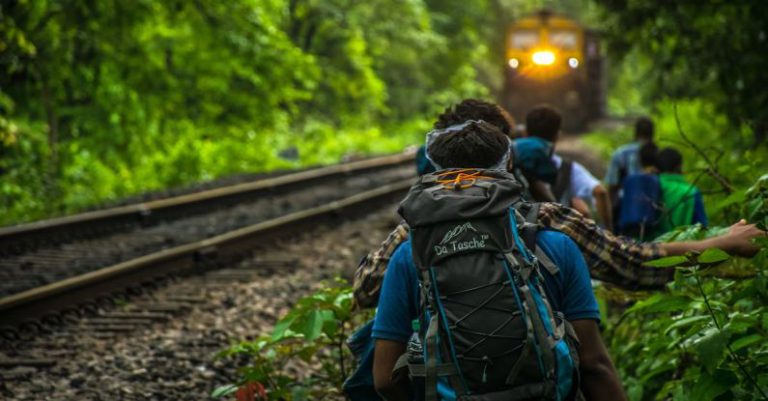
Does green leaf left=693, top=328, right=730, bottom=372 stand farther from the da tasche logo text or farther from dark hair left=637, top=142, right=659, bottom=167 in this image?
dark hair left=637, top=142, right=659, bottom=167

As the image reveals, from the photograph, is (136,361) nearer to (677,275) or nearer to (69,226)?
(677,275)

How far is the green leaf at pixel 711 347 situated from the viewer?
3.03 meters

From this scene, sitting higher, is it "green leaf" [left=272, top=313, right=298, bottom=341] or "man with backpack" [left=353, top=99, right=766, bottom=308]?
"man with backpack" [left=353, top=99, right=766, bottom=308]

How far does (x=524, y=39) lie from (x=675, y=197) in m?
22.2

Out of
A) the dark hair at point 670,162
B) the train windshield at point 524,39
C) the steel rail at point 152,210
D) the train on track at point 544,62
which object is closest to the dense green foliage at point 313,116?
the dark hair at point 670,162

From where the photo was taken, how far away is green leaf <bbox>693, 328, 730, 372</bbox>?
3031 mm

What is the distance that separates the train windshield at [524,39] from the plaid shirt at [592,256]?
24910 millimetres

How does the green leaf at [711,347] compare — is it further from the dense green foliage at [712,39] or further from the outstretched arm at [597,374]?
the dense green foliage at [712,39]

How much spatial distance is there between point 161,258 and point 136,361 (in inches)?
119

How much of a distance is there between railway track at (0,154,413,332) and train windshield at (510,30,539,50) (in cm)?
1244

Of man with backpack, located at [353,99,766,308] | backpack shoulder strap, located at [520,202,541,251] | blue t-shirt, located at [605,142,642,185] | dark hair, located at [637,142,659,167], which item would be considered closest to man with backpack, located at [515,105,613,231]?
dark hair, located at [637,142,659,167]

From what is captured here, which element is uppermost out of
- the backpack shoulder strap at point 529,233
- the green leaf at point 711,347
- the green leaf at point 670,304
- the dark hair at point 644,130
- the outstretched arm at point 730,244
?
the backpack shoulder strap at point 529,233

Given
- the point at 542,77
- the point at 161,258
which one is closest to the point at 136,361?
the point at 161,258

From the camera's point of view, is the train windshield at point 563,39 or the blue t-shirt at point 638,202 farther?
the train windshield at point 563,39
